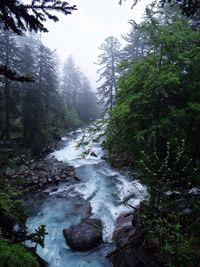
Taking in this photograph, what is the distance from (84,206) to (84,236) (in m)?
3.91

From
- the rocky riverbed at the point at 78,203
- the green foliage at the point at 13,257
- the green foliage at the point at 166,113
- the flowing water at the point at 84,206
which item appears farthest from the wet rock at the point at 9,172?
the green foliage at the point at 13,257

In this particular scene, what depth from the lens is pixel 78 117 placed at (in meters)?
49.6

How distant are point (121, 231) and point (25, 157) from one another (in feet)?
48.8

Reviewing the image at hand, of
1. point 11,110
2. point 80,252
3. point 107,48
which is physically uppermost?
point 107,48

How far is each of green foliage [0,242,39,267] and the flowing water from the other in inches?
149

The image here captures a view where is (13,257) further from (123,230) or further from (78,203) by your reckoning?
(78,203)

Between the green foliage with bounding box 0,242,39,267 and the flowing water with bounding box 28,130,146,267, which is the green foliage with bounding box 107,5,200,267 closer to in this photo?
the flowing water with bounding box 28,130,146,267

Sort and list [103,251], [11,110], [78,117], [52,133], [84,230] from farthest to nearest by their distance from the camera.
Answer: [78,117] → [52,133] → [11,110] → [84,230] → [103,251]

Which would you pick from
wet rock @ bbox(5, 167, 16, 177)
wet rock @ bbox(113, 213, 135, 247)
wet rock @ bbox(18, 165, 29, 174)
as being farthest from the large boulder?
wet rock @ bbox(18, 165, 29, 174)

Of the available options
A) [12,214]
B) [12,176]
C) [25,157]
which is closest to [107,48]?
[25,157]

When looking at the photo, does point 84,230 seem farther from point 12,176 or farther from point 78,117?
point 78,117

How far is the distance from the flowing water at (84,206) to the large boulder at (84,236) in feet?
0.78

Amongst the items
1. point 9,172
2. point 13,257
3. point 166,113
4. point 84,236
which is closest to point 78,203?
point 84,236

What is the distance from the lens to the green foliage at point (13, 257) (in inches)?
179
